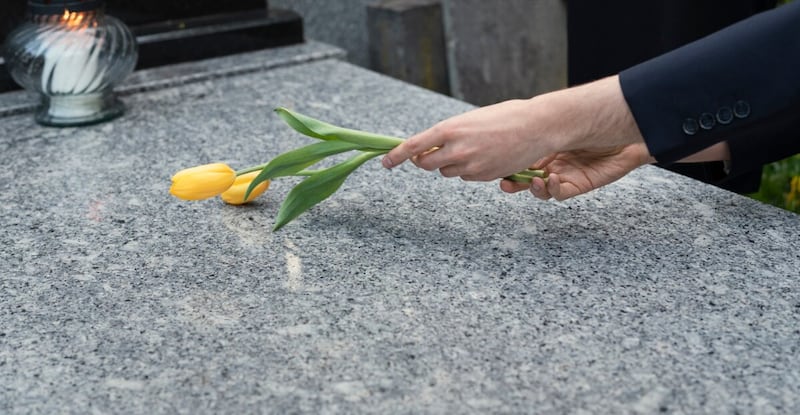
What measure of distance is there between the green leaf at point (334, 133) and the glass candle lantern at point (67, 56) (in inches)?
29.0

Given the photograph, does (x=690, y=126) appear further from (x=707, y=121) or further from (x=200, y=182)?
(x=200, y=182)

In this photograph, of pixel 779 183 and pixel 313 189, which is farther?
pixel 779 183

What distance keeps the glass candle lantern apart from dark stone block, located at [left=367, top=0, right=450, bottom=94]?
1.28 meters

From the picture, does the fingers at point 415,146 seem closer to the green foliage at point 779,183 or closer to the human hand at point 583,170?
the human hand at point 583,170

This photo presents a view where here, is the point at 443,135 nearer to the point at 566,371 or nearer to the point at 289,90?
the point at 566,371

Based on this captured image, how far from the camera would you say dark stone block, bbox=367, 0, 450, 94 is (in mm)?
3133

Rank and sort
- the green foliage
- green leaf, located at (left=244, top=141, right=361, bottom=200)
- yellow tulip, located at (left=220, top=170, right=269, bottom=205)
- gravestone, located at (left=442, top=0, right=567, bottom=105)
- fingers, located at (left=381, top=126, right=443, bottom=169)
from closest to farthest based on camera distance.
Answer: fingers, located at (left=381, top=126, right=443, bottom=169), green leaf, located at (left=244, top=141, right=361, bottom=200), yellow tulip, located at (left=220, top=170, right=269, bottom=205), the green foliage, gravestone, located at (left=442, top=0, right=567, bottom=105)

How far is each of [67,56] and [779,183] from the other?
5.73 ft

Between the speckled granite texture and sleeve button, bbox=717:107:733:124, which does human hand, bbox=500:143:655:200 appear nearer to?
the speckled granite texture

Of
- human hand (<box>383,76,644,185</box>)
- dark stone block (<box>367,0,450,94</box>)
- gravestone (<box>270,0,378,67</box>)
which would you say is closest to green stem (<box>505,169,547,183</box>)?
human hand (<box>383,76,644,185</box>)

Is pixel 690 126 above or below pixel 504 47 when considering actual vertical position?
above

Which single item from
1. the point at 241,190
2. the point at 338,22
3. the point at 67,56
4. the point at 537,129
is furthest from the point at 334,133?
the point at 338,22

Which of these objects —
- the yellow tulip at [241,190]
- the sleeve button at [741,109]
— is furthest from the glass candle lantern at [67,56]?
the sleeve button at [741,109]

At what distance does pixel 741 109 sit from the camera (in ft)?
3.75
